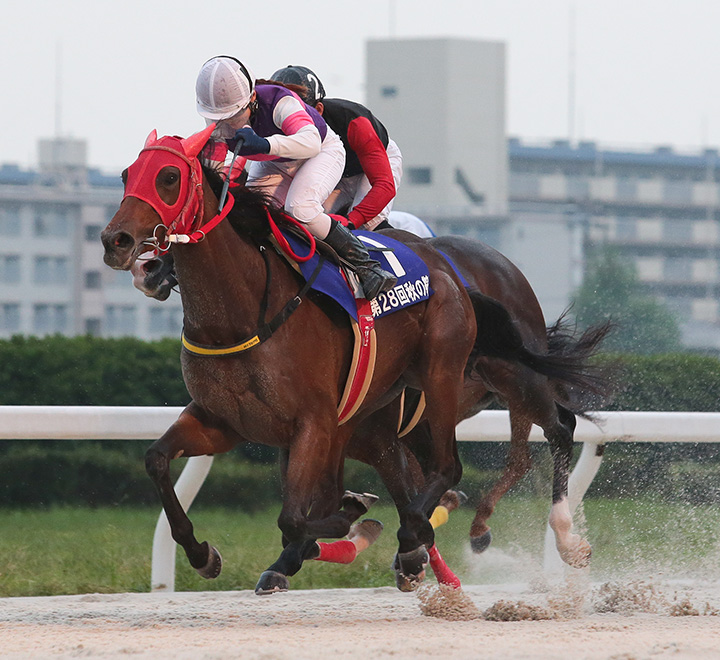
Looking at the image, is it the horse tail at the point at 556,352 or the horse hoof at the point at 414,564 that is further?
the horse tail at the point at 556,352

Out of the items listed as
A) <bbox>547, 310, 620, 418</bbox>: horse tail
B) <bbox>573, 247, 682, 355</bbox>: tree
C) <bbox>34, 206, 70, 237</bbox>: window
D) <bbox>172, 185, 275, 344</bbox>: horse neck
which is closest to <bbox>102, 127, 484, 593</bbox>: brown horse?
<bbox>172, 185, 275, 344</bbox>: horse neck

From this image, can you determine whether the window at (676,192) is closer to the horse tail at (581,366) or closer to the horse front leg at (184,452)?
the horse tail at (581,366)

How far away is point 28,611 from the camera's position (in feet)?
14.7

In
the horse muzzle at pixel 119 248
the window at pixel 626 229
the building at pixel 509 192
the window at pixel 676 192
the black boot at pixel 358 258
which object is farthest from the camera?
the window at pixel 676 192

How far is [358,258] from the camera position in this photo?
4.27m

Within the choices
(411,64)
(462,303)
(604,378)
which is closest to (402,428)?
(462,303)

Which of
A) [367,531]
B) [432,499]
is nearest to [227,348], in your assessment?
[432,499]

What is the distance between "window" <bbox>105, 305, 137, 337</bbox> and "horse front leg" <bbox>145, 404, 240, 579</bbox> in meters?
42.9

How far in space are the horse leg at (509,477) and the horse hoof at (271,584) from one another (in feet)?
4.93

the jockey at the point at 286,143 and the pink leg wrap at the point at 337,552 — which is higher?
the jockey at the point at 286,143

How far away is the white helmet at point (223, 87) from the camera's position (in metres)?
4.02

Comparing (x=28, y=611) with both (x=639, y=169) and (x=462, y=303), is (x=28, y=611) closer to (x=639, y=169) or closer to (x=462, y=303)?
(x=462, y=303)

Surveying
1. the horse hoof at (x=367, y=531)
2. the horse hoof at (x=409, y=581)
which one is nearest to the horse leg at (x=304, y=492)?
the horse hoof at (x=409, y=581)

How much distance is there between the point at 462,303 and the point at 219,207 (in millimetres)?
1223
